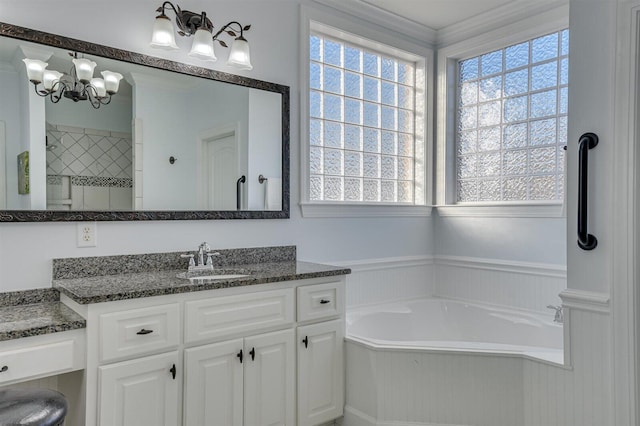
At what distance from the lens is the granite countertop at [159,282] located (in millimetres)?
1769

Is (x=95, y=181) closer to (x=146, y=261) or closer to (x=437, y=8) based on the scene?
(x=146, y=261)

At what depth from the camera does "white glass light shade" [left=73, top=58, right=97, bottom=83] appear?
7.11 feet

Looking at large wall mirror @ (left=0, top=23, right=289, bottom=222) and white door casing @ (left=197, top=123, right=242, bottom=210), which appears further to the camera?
white door casing @ (left=197, top=123, right=242, bottom=210)

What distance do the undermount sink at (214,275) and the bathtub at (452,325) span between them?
84 cm

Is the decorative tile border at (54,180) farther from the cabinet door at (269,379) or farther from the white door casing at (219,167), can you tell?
the cabinet door at (269,379)

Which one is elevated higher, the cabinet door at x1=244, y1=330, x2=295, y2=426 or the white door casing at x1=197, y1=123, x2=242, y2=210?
the white door casing at x1=197, y1=123, x2=242, y2=210

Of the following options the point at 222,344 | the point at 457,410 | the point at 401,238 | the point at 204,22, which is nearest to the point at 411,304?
the point at 401,238

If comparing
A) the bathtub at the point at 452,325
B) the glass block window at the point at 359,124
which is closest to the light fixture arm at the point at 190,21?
the glass block window at the point at 359,124

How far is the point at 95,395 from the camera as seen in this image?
1.71 metres

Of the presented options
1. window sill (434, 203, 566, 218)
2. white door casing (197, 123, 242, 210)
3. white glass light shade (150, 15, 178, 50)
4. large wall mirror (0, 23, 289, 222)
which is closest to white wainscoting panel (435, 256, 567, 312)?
window sill (434, 203, 566, 218)

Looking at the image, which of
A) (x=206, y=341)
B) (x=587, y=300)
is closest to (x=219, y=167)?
(x=206, y=341)

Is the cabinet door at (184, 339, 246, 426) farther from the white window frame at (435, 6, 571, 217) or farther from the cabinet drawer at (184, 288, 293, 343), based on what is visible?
the white window frame at (435, 6, 571, 217)

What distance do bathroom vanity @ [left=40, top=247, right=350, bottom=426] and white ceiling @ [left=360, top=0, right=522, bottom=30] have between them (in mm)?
2000

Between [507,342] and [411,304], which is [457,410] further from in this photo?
[411,304]
